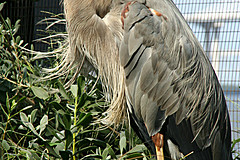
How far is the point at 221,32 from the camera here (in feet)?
9.15

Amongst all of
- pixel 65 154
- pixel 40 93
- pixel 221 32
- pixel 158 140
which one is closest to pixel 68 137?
pixel 65 154

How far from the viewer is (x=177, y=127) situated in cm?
177

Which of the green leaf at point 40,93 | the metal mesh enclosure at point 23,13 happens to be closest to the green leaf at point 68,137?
the green leaf at point 40,93

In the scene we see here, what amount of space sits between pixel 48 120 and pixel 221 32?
1.67 meters

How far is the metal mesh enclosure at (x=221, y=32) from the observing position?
8.86 feet

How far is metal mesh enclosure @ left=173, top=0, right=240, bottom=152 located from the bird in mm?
907

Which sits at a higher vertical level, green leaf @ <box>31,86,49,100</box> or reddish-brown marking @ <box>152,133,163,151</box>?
green leaf @ <box>31,86,49,100</box>

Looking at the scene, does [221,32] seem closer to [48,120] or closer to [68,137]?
[48,120]

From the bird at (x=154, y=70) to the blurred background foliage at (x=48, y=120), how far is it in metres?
0.13

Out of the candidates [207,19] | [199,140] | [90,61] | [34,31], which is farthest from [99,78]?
[207,19]

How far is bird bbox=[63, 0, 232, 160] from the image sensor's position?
1704 millimetres

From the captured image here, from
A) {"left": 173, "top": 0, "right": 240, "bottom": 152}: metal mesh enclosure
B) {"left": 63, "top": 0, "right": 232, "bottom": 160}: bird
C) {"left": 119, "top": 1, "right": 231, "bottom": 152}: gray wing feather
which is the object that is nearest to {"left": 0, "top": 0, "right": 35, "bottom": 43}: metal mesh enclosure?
{"left": 63, "top": 0, "right": 232, "bottom": 160}: bird

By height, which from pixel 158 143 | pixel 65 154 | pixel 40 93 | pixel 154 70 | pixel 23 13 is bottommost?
pixel 158 143

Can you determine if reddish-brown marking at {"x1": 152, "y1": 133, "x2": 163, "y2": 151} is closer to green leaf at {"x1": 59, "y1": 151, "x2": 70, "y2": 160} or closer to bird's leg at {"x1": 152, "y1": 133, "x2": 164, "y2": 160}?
bird's leg at {"x1": 152, "y1": 133, "x2": 164, "y2": 160}
